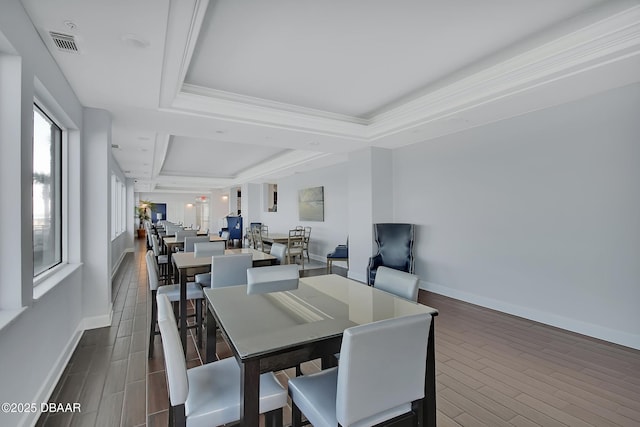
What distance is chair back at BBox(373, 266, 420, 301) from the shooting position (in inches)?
79.2

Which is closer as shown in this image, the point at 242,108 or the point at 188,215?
the point at 242,108

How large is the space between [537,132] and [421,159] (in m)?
1.65

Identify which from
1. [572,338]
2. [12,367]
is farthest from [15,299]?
[572,338]

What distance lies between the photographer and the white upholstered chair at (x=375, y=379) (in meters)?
1.12

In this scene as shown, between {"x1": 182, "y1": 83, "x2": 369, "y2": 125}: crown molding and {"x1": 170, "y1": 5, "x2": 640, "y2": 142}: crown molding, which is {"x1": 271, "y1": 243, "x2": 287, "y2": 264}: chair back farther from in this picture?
{"x1": 182, "y1": 83, "x2": 369, "y2": 125}: crown molding

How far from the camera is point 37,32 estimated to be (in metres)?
1.95

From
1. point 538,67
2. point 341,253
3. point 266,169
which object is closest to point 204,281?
point 341,253

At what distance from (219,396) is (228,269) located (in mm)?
1640

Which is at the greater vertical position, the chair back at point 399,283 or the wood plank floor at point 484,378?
the chair back at point 399,283

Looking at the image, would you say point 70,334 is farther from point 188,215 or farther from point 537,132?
point 188,215

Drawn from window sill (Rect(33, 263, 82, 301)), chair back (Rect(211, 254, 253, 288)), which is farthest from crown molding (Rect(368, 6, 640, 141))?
window sill (Rect(33, 263, 82, 301))

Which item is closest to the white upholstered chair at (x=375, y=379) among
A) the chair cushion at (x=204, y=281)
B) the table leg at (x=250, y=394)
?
the table leg at (x=250, y=394)

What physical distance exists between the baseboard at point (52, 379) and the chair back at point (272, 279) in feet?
4.72

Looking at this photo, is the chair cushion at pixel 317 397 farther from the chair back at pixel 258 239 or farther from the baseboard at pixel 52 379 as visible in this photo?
the chair back at pixel 258 239
